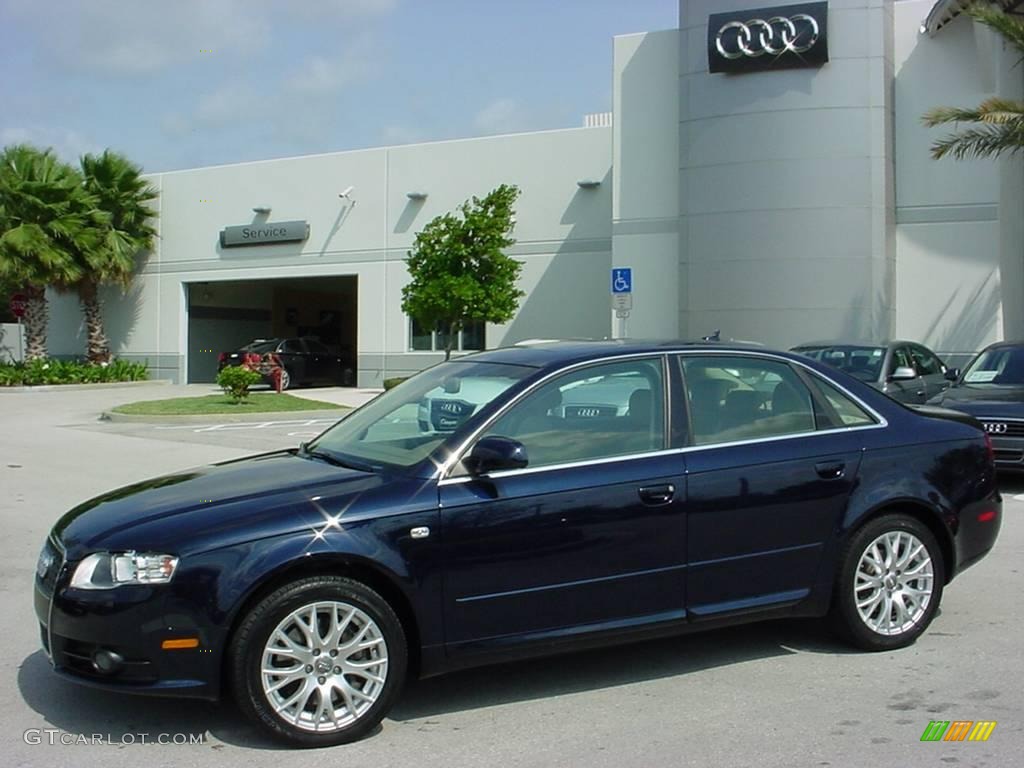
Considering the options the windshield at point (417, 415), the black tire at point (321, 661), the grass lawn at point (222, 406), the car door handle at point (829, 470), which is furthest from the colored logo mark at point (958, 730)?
the grass lawn at point (222, 406)

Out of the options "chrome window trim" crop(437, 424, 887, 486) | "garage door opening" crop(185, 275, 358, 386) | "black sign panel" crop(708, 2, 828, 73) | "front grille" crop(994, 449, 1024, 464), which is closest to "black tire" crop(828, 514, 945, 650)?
"chrome window trim" crop(437, 424, 887, 486)

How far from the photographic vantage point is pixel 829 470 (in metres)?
5.57

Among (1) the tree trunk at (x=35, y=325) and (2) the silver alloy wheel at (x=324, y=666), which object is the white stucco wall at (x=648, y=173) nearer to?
(1) the tree trunk at (x=35, y=325)

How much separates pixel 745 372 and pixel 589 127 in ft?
75.6

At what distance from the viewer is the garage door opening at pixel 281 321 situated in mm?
33000

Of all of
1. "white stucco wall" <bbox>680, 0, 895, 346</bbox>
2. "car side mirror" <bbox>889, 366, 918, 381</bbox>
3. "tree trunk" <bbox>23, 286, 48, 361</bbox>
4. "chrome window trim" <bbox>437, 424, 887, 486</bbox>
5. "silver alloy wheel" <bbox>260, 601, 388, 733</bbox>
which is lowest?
"silver alloy wheel" <bbox>260, 601, 388, 733</bbox>

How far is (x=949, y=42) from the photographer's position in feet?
78.8

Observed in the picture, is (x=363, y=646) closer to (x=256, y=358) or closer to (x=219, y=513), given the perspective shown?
(x=219, y=513)

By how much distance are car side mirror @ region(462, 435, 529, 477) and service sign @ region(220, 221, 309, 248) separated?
27846 millimetres

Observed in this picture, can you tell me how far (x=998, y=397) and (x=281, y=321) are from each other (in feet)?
104

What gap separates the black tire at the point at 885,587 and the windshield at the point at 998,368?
7.18m

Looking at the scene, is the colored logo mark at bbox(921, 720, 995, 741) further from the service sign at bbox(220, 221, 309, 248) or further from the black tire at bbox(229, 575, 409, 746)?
the service sign at bbox(220, 221, 309, 248)

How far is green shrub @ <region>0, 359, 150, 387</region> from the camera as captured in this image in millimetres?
30312

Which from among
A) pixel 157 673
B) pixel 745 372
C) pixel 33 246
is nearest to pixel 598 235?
pixel 33 246
